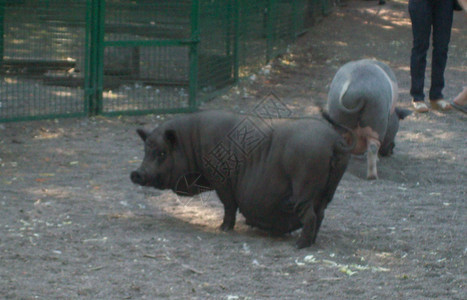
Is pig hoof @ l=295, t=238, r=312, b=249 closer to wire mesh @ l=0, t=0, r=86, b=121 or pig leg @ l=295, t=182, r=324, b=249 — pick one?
pig leg @ l=295, t=182, r=324, b=249

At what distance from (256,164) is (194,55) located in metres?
4.08

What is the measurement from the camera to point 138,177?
4.86m

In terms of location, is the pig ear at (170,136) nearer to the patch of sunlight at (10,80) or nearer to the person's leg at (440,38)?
the patch of sunlight at (10,80)

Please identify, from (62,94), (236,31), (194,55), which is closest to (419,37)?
(236,31)

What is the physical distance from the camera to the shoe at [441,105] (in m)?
9.19

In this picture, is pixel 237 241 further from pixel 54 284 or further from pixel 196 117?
pixel 54 284

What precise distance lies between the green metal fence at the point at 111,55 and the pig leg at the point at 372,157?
9.33 ft

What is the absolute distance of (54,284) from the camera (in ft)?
12.5

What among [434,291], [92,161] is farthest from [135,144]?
[434,291]

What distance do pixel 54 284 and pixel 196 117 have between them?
1.54 metres

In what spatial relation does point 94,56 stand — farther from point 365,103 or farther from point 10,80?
point 365,103

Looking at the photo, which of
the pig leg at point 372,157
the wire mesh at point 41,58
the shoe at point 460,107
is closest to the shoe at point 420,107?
the shoe at point 460,107

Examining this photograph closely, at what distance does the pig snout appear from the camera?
15.9ft

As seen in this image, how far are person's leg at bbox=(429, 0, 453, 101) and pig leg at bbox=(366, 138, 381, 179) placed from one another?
9.97ft
